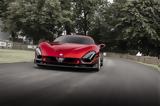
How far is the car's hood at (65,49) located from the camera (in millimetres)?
13727

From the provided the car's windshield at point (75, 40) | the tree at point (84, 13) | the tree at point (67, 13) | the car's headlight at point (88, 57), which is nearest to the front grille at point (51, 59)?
Answer: the car's headlight at point (88, 57)

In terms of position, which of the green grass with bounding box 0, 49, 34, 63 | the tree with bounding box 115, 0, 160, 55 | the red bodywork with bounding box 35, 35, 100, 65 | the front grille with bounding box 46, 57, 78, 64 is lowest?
the green grass with bounding box 0, 49, 34, 63

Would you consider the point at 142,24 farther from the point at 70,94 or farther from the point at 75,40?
the point at 70,94

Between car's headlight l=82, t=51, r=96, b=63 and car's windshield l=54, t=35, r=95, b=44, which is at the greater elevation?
car's windshield l=54, t=35, r=95, b=44

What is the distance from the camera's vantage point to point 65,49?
546 inches

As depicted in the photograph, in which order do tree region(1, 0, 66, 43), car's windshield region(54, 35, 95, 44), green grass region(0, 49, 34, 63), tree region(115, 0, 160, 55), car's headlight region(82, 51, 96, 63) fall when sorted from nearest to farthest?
car's headlight region(82, 51, 96, 63) < car's windshield region(54, 35, 95, 44) < green grass region(0, 49, 34, 63) < tree region(115, 0, 160, 55) < tree region(1, 0, 66, 43)

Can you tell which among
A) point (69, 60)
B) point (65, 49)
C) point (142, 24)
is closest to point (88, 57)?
point (69, 60)

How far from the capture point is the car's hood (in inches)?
540

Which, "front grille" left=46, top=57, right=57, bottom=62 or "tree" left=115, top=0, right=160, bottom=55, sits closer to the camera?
"front grille" left=46, top=57, right=57, bottom=62

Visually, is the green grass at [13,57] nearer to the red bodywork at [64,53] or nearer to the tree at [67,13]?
the red bodywork at [64,53]

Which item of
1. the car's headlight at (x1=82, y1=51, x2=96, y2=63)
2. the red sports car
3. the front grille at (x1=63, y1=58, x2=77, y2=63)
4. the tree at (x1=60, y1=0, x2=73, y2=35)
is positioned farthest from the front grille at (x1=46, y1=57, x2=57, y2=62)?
the tree at (x1=60, y1=0, x2=73, y2=35)

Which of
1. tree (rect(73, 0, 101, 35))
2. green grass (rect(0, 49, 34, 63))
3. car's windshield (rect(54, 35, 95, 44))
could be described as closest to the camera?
car's windshield (rect(54, 35, 95, 44))

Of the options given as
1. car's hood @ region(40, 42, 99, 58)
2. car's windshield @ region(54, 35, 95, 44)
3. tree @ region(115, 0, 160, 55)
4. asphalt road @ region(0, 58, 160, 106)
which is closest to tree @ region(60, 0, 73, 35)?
tree @ region(115, 0, 160, 55)

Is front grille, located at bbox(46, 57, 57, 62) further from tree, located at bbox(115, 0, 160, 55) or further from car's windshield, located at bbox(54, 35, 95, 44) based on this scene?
tree, located at bbox(115, 0, 160, 55)
